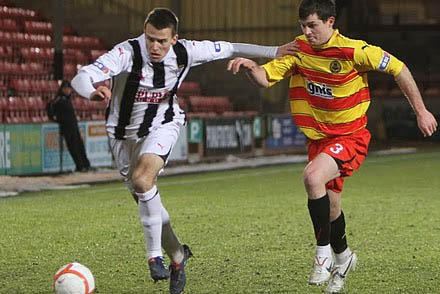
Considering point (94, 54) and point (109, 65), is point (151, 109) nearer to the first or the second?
point (109, 65)

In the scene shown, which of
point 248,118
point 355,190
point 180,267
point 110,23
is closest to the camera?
point 180,267

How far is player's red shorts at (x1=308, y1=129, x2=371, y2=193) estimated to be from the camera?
21.9ft

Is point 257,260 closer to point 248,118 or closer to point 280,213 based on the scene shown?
point 280,213

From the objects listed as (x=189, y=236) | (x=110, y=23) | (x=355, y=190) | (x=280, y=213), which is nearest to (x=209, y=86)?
(x=110, y=23)

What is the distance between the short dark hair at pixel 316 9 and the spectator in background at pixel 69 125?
1110cm

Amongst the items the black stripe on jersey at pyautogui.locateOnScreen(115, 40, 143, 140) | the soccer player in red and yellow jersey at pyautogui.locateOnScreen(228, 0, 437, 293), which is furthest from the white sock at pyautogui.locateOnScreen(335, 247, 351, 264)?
the black stripe on jersey at pyautogui.locateOnScreen(115, 40, 143, 140)

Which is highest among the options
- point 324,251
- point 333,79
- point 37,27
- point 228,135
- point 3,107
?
point 333,79

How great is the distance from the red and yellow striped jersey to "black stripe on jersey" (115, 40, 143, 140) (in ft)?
2.94

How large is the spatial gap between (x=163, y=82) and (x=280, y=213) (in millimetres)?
5205

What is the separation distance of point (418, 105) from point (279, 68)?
0.94m

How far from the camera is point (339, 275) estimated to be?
663 centimetres

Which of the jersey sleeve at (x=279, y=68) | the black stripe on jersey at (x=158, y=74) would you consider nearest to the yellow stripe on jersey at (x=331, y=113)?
the jersey sleeve at (x=279, y=68)

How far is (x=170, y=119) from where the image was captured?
6.70 metres

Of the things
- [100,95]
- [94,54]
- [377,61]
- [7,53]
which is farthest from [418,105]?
[94,54]
